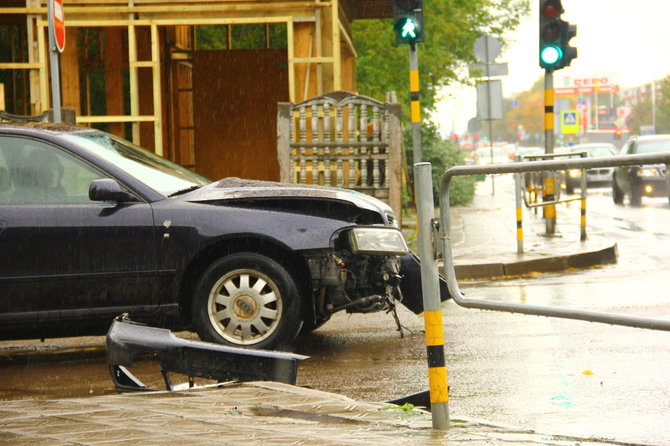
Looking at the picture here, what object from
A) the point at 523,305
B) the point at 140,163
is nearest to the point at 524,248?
the point at 140,163

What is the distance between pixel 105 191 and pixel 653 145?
21335 millimetres

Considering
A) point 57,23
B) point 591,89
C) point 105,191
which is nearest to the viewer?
point 105,191

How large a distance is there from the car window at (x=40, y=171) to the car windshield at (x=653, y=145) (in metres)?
20.1

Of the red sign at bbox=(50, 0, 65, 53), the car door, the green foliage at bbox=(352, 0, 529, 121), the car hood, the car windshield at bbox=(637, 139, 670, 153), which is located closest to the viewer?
the car door

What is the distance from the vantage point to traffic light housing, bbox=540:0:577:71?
1450cm

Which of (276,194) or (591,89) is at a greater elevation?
(591,89)

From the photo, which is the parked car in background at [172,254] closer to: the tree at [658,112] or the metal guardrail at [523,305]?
the metal guardrail at [523,305]

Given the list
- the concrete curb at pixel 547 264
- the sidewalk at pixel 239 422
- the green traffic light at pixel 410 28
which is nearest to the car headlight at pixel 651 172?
the sidewalk at pixel 239 422

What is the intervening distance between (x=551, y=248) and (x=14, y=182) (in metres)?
8.26

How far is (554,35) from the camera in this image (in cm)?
1454

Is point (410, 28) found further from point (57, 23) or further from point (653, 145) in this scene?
point (653, 145)

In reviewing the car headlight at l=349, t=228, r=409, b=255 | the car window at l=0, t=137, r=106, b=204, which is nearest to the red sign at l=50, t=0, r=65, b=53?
the car window at l=0, t=137, r=106, b=204

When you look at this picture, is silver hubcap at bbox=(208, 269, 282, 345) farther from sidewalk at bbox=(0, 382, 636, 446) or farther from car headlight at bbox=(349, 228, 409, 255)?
sidewalk at bbox=(0, 382, 636, 446)

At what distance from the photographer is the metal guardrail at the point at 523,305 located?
4293mm
